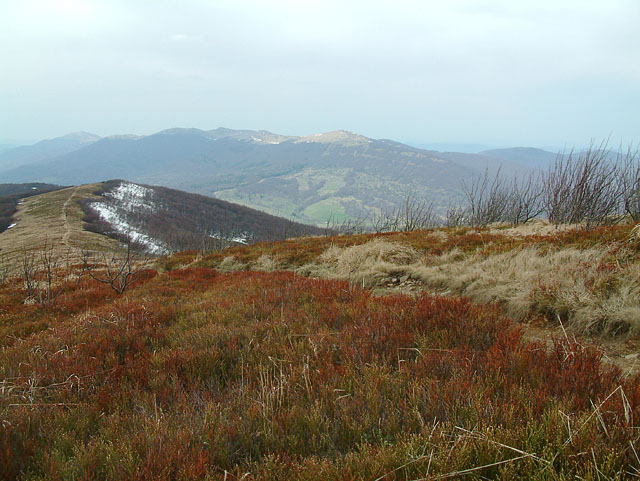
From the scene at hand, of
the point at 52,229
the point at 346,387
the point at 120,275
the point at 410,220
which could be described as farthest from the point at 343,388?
the point at 52,229

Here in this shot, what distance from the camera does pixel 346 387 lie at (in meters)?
2.76

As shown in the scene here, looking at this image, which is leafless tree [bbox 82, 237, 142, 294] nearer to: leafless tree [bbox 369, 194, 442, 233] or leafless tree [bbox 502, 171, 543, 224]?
leafless tree [bbox 369, 194, 442, 233]

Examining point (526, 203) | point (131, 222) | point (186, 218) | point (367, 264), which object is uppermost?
point (526, 203)

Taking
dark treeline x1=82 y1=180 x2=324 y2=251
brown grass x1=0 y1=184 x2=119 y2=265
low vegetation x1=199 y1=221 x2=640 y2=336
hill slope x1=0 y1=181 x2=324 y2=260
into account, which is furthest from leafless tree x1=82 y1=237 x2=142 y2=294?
dark treeline x1=82 y1=180 x2=324 y2=251

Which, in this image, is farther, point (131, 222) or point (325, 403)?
point (131, 222)

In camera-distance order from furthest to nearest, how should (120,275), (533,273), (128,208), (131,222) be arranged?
(128,208) → (131,222) → (120,275) → (533,273)

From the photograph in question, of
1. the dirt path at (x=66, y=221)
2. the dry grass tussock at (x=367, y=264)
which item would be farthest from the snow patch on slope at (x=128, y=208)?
the dry grass tussock at (x=367, y=264)

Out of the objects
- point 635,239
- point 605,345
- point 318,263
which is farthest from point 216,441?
point 318,263

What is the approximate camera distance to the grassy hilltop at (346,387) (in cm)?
186

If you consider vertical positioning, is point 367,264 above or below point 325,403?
below

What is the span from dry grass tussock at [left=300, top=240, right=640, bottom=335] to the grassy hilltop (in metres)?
0.03

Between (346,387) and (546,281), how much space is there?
4167mm

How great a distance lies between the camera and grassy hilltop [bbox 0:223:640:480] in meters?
1.86

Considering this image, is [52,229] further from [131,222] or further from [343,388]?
[343,388]
